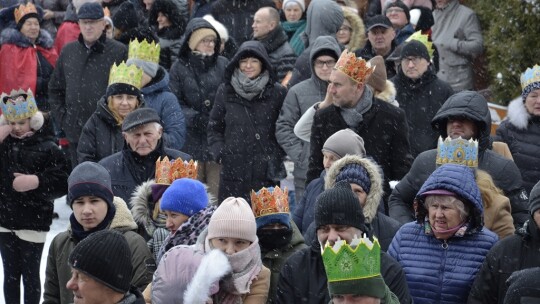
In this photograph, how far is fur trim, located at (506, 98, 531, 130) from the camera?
31.5ft

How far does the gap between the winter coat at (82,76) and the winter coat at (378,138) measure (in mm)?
3723

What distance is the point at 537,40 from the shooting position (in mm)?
12938

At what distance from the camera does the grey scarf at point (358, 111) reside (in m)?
8.96

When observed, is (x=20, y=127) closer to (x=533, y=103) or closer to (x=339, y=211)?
(x=533, y=103)

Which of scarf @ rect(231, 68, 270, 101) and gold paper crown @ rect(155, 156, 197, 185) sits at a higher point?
scarf @ rect(231, 68, 270, 101)

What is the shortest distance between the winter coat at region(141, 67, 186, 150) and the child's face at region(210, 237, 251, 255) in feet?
13.5

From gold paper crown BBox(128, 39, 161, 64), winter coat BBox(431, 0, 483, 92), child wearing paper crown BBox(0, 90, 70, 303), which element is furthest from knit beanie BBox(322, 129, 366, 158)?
winter coat BBox(431, 0, 483, 92)

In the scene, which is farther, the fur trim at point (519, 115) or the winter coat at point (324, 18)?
the winter coat at point (324, 18)

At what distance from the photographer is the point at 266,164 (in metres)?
11.0

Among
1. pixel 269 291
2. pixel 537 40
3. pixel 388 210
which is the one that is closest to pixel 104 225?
pixel 269 291

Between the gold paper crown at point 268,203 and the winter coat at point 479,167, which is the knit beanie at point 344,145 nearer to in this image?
the winter coat at point 479,167

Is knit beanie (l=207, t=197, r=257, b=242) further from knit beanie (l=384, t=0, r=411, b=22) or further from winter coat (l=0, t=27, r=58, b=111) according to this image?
winter coat (l=0, t=27, r=58, b=111)

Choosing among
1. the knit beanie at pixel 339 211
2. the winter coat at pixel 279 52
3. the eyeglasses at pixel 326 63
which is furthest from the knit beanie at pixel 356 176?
the winter coat at pixel 279 52

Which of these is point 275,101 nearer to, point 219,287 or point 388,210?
point 388,210
